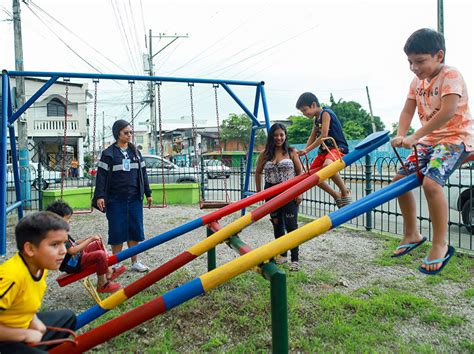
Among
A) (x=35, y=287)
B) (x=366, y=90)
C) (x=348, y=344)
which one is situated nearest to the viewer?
(x=35, y=287)

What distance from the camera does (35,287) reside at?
1799 mm

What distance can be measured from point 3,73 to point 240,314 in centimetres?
416

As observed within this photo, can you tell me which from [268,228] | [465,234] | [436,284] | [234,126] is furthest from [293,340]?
[234,126]

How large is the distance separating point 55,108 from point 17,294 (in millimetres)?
28443

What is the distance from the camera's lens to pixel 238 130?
142 ft

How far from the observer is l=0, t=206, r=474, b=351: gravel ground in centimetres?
324

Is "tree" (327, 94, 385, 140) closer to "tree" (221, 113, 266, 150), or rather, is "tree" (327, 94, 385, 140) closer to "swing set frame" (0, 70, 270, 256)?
"tree" (221, 113, 266, 150)

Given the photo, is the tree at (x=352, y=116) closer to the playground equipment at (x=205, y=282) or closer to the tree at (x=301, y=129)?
the tree at (x=301, y=129)

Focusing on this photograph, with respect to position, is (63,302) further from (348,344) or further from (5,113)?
(5,113)

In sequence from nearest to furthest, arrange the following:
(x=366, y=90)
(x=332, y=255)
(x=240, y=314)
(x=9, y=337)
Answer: (x=9, y=337)
(x=240, y=314)
(x=332, y=255)
(x=366, y=90)

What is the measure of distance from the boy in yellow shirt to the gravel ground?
1602 millimetres

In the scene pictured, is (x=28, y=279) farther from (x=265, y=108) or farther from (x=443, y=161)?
(x=265, y=108)

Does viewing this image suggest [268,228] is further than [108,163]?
Yes

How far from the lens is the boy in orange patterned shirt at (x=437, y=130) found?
2324 mm
